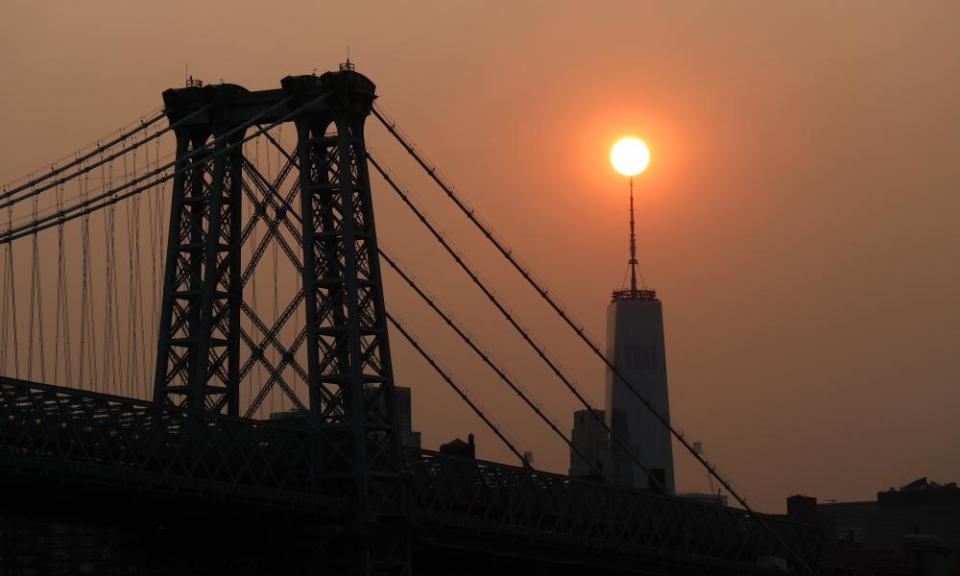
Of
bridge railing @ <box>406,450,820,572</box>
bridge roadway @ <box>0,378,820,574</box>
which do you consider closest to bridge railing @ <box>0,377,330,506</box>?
bridge roadway @ <box>0,378,820,574</box>

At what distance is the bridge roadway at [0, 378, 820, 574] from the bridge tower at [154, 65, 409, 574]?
1454mm

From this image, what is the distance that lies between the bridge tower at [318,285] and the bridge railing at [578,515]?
5018 millimetres

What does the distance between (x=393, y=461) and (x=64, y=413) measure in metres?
21.4

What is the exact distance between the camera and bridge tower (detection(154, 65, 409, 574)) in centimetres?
11162

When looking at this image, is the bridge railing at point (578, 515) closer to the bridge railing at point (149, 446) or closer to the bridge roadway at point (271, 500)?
the bridge roadway at point (271, 500)

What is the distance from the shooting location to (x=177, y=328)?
116062 millimetres

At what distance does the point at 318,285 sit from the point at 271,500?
12057 mm

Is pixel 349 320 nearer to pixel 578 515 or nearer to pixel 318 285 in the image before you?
pixel 318 285

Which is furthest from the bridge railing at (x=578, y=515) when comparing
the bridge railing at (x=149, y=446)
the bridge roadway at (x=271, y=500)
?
the bridge railing at (x=149, y=446)

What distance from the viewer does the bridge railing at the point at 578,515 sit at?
121562 millimetres

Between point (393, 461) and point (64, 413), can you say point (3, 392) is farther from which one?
point (393, 461)

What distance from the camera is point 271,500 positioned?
106m

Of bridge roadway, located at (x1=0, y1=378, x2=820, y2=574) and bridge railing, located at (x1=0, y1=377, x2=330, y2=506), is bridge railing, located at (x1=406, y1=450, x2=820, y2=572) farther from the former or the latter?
bridge railing, located at (x1=0, y1=377, x2=330, y2=506)

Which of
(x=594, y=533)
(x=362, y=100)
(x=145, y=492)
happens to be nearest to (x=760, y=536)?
(x=594, y=533)
